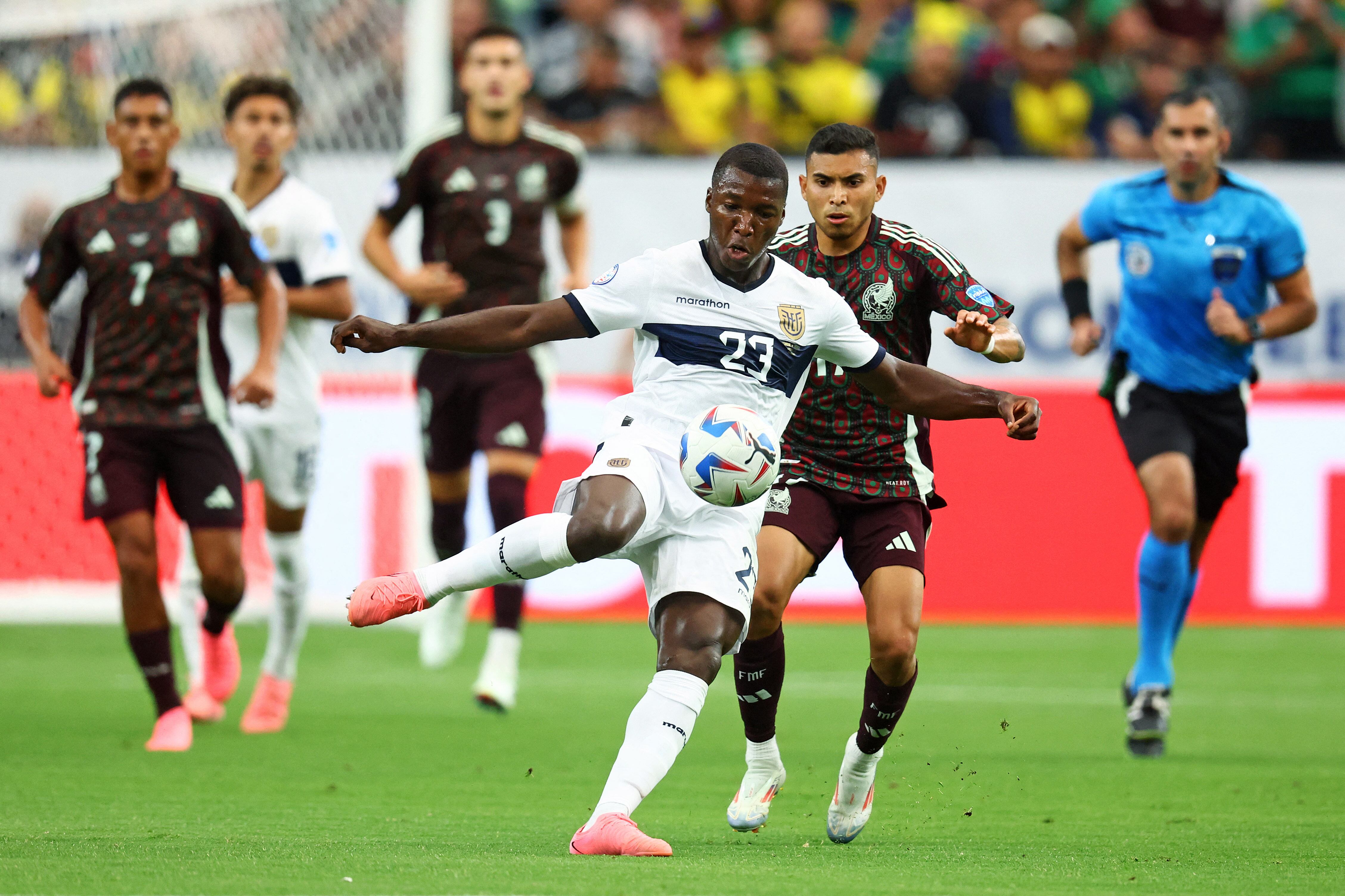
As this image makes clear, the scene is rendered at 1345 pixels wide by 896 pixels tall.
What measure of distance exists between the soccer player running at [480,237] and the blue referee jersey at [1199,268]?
2.57m

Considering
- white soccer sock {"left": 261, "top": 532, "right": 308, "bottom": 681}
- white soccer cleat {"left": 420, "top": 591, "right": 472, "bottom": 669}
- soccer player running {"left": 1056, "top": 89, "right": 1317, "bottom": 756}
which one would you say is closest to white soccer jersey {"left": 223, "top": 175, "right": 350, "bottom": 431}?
white soccer sock {"left": 261, "top": 532, "right": 308, "bottom": 681}

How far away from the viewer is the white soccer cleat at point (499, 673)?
785 cm

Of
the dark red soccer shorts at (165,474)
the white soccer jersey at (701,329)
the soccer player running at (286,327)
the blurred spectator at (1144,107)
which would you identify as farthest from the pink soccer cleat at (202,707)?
the blurred spectator at (1144,107)

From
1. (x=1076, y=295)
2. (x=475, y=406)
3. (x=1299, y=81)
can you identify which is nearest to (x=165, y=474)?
(x=475, y=406)

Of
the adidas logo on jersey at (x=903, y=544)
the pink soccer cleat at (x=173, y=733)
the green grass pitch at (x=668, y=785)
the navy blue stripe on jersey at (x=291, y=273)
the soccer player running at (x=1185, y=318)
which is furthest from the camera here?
the navy blue stripe on jersey at (x=291, y=273)

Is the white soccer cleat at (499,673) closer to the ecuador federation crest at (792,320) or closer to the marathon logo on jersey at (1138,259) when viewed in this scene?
the marathon logo on jersey at (1138,259)

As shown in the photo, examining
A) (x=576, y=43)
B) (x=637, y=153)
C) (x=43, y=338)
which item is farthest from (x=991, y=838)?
(x=576, y=43)

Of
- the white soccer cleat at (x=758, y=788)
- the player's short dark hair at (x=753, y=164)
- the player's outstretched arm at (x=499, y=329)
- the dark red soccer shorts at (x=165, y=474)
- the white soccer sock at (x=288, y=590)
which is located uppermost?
the player's short dark hair at (x=753, y=164)

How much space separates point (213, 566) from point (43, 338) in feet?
3.58

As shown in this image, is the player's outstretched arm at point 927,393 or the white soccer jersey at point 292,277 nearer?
the player's outstretched arm at point 927,393

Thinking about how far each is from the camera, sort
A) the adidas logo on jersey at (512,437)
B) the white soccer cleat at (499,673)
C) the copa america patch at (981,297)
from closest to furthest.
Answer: the copa america patch at (981,297) → the white soccer cleat at (499,673) → the adidas logo on jersey at (512,437)

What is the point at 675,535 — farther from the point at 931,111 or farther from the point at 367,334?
the point at 931,111

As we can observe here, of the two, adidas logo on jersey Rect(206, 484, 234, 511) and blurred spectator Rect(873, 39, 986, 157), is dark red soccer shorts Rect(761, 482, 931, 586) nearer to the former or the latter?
adidas logo on jersey Rect(206, 484, 234, 511)

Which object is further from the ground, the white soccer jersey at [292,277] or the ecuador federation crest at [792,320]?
the ecuador federation crest at [792,320]
